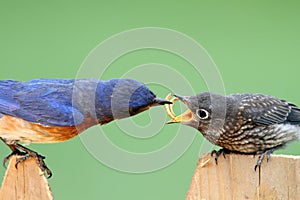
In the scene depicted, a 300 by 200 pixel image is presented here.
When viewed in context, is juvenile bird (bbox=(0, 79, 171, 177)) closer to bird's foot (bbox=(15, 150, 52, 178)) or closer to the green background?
bird's foot (bbox=(15, 150, 52, 178))

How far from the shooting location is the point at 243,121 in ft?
13.3

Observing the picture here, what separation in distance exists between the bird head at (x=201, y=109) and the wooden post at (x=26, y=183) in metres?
0.75

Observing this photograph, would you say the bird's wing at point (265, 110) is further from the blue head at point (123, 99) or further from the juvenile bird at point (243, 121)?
the blue head at point (123, 99)

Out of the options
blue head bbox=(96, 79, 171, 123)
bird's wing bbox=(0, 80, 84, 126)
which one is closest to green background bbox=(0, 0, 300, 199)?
bird's wing bbox=(0, 80, 84, 126)

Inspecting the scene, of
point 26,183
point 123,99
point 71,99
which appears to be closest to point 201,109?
point 123,99

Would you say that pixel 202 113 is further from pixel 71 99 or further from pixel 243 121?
pixel 71 99

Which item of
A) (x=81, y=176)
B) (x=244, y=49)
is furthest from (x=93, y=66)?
(x=244, y=49)

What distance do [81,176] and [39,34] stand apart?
1.40 meters

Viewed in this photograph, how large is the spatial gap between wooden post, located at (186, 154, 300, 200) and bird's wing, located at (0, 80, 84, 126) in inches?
30.6

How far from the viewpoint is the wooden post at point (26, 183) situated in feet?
12.6

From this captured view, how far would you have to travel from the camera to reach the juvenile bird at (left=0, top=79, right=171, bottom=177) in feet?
12.4

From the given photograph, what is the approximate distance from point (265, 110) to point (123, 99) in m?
0.85

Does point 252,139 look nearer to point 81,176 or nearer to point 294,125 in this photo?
point 294,125

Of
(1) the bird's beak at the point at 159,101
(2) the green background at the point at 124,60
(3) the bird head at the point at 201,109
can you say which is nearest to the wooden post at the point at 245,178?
(3) the bird head at the point at 201,109
